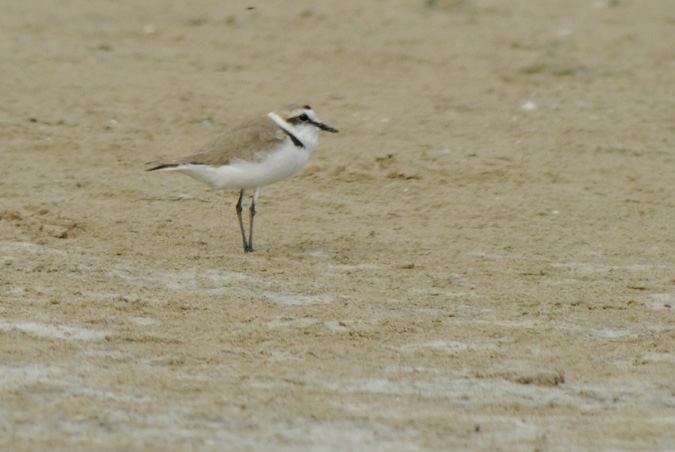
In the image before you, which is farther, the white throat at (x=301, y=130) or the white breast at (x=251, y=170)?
the white throat at (x=301, y=130)

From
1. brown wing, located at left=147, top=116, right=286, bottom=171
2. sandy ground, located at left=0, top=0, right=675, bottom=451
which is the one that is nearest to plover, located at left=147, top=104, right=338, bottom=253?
brown wing, located at left=147, top=116, right=286, bottom=171

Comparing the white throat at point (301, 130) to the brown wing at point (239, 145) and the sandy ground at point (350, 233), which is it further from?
the sandy ground at point (350, 233)

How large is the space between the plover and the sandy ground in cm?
50

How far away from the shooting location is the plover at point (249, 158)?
7.53m

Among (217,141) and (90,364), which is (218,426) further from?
(217,141)

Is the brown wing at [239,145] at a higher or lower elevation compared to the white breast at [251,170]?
higher

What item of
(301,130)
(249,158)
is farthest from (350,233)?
(249,158)

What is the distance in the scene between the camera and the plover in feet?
24.7

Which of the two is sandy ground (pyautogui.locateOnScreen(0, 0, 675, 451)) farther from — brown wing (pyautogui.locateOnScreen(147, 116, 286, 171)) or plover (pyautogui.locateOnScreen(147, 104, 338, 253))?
brown wing (pyautogui.locateOnScreen(147, 116, 286, 171))

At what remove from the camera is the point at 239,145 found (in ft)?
25.1

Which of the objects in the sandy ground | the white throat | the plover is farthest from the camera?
the white throat

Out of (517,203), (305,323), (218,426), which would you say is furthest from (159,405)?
(517,203)

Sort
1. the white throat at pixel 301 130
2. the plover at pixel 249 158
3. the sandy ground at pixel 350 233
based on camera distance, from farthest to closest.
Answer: the white throat at pixel 301 130, the plover at pixel 249 158, the sandy ground at pixel 350 233

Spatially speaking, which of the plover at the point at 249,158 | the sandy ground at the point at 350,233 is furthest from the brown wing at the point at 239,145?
the sandy ground at the point at 350,233
